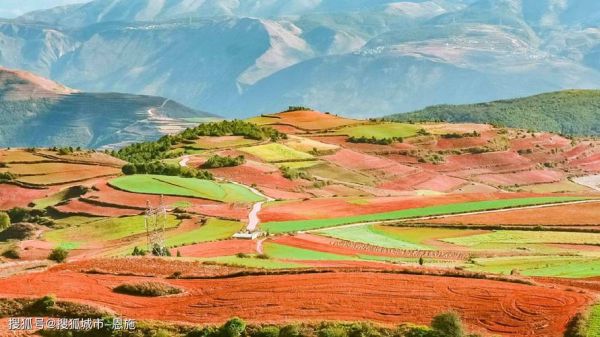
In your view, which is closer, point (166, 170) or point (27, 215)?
point (27, 215)

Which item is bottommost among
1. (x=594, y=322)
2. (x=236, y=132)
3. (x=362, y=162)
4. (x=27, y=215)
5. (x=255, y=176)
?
(x=27, y=215)

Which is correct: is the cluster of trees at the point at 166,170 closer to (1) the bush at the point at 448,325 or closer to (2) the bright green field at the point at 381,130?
(2) the bright green field at the point at 381,130

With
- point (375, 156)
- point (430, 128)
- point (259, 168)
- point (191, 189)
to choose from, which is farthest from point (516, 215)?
point (430, 128)

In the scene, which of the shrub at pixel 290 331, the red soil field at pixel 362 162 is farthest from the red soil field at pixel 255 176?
the shrub at pixel 290 331

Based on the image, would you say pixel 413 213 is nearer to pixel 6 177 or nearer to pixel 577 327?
pixel 577 327

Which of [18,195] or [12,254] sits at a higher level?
[18,195]

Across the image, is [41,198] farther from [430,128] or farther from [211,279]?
[430,128]

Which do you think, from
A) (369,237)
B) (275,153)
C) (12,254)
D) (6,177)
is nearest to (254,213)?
(369,237)
